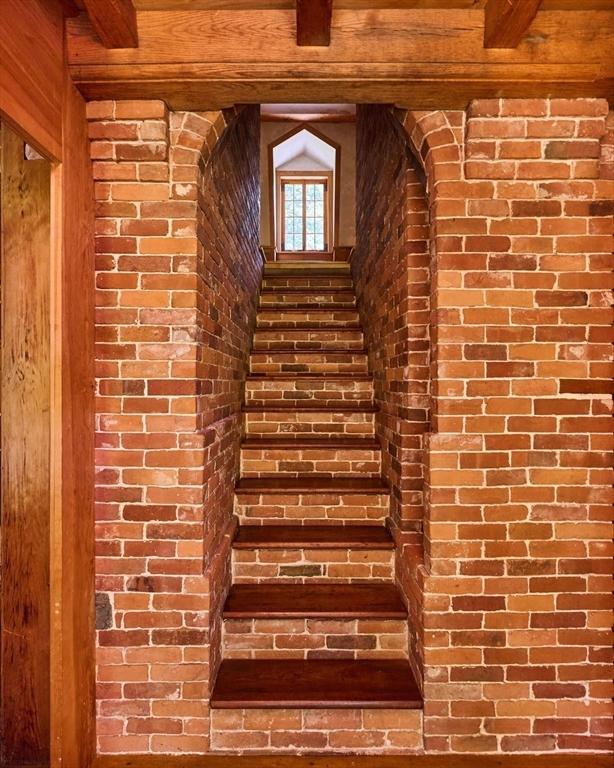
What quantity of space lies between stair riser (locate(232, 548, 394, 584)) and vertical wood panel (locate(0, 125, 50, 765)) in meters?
0.88

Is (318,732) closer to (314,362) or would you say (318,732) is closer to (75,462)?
(75,462)

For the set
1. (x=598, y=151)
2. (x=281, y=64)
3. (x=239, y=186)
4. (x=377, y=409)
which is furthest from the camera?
(x=239, y=186)

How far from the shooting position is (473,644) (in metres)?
1.76

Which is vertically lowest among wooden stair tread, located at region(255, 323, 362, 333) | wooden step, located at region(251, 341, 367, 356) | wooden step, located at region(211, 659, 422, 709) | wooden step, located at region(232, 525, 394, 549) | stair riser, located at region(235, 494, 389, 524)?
wooden step, located at region(211, 659, 422, 709)

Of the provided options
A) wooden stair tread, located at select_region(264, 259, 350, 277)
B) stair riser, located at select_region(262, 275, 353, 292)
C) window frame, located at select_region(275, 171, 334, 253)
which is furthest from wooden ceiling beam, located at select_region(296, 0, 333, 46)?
window frame, located at select_region(275, 171, 334, 253)

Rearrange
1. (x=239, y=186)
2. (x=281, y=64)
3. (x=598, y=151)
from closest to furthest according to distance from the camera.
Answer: (x=281, y=64)
(x=598, y=151)
(x=239, y=186)

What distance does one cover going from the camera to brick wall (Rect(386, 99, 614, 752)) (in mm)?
1749

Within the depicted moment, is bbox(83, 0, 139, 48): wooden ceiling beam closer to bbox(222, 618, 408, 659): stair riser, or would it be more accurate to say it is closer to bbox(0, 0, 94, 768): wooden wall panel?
bbox(0, 0, 94, 768): wooden wall panel

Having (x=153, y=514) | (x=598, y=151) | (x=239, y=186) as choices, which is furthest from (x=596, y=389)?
(x=239, y=186)

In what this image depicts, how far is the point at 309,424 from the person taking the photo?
9.35ft

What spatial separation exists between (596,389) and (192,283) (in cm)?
169

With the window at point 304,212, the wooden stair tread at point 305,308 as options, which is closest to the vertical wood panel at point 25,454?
the wooden stair tread at point 305,308

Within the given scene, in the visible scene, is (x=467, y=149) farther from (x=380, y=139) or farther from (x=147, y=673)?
(x=147, y=673)

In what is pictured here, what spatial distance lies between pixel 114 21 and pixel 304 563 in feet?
7.68
